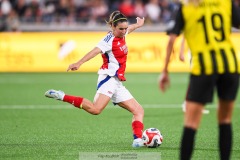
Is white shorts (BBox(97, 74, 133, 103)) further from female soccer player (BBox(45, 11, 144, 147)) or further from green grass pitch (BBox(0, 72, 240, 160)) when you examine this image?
green grass pitch (BBox(0, 72, 240, 160))

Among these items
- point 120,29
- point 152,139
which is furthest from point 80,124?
point 120,29

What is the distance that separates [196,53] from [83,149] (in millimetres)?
3014

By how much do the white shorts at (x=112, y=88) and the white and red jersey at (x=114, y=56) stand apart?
3.2 inches

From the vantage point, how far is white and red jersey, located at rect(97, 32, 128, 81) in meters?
9.72

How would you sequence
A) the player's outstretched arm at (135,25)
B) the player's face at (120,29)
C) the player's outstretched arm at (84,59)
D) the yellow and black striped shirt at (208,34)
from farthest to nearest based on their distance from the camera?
the player's outstretched arm at (135,25)
the player's face at (120,29)
the player's outstretched arm at (84,59)
the yellow and black striped shirt at (208,34)

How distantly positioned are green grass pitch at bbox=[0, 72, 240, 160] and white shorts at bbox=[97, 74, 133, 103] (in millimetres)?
672

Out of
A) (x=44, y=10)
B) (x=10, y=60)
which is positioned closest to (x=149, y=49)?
(x=10, y=60)

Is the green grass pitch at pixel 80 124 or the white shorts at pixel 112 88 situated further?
the white shorts at pixel 112 88

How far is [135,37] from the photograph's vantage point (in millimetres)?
22359

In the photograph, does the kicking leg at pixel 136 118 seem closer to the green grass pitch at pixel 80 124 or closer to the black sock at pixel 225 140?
the green grass pitch at pixel 80 124

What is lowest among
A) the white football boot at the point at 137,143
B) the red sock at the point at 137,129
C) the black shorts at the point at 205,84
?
the white football boot at the point at 137,143

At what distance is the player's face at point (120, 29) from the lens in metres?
9.64

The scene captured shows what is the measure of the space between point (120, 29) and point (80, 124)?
306 centimetres

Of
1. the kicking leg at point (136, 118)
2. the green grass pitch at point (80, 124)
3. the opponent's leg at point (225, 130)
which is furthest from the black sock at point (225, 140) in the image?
the kicking leg at point (136, 118)
